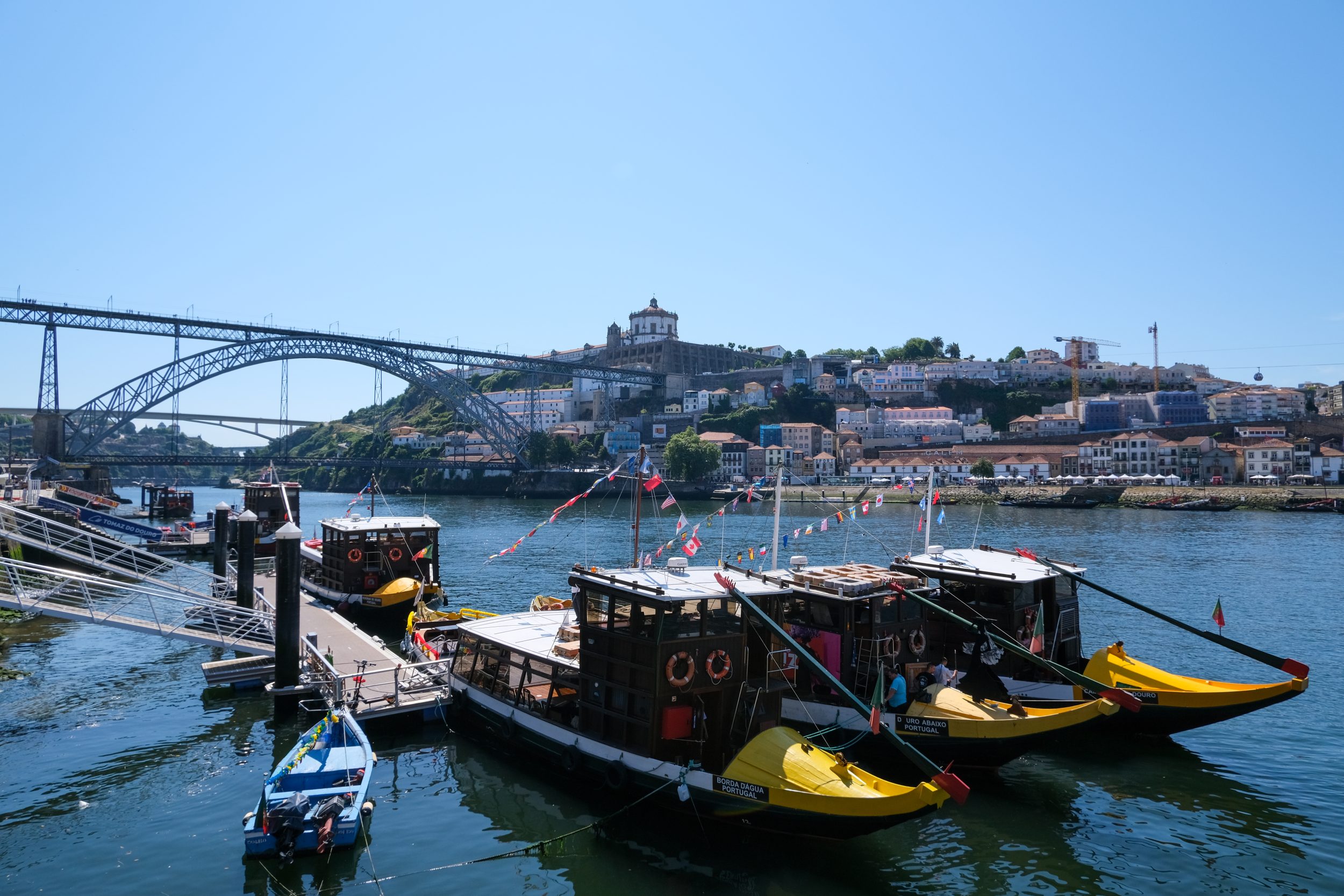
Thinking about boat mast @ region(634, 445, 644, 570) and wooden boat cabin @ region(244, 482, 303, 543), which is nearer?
boat mast @ region(634, 445, 644, 570)

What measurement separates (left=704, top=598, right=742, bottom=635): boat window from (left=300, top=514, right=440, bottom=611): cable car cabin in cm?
1484

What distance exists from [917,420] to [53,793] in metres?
120

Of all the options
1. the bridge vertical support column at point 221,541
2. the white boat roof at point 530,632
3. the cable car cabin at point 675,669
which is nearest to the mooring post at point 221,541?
the bridge vertical support column at point 221,541

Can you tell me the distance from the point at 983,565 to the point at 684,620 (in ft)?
25.4

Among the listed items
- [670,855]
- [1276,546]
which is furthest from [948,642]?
[1276,546]

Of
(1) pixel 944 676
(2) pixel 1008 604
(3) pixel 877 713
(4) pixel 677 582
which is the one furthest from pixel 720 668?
(2) pixel 1008 604

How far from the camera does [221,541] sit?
3159cm

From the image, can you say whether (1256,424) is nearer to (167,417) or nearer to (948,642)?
(948,642)

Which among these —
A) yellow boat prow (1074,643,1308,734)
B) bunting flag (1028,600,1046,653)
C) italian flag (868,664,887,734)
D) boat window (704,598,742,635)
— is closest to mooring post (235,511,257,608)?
boat window (704,598,742,635)

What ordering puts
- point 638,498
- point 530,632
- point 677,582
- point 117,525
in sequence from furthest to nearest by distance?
point 117,525
point 530,632
point 638,498
point 677,582

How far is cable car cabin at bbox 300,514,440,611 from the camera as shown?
82.0 ft

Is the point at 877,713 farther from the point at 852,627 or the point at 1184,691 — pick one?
the point at 1184,691

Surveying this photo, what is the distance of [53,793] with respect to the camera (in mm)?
12883

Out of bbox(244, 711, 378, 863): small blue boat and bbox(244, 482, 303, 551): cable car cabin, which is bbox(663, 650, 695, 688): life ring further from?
bbox(244, 482, 303, 551): cable car cabin
